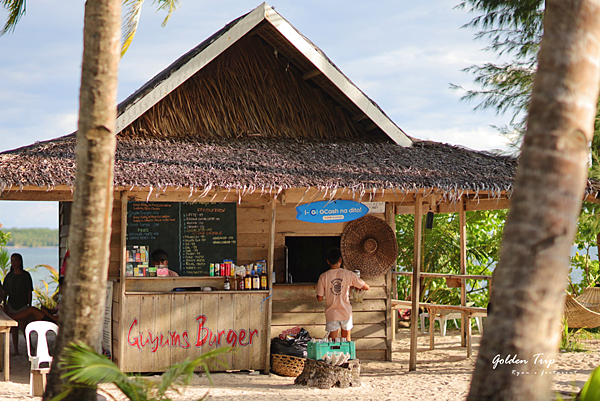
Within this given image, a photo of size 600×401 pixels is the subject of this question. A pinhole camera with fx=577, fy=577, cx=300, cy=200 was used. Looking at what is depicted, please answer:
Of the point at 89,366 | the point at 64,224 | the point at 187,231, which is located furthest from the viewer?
the point at 64,224

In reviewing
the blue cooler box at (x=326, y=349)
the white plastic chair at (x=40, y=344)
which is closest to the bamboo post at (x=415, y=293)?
the blue cooler box at (x=326, y=349)

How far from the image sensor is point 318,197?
851cm

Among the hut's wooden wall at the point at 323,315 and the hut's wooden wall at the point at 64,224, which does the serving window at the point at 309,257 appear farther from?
the hut's wooden wall at the point at 64,224

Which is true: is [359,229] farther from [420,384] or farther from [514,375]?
[514,375]

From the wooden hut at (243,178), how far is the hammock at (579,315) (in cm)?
202

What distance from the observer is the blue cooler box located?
24.0 ft

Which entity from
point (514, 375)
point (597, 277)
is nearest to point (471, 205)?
Result: point (597, 277)

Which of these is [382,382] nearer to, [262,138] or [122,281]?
[122,281]

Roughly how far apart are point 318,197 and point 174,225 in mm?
2118

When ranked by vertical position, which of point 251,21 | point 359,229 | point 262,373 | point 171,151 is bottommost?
point 262,373

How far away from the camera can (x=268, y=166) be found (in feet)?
25.8

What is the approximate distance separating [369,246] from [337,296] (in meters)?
1.30

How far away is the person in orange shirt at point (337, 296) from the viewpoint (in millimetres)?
7859

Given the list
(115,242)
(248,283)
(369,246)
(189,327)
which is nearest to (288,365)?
(248,283)
